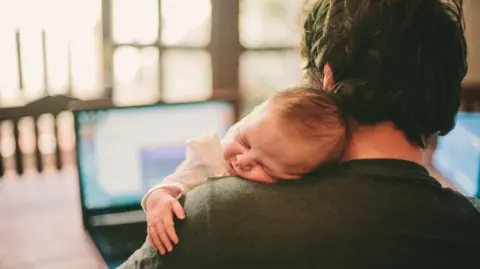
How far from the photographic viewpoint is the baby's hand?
0.85 metres

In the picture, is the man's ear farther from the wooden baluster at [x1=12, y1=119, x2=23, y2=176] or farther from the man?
the wooden baluster at [x1=12, y1=119, x2=23, y2=176]

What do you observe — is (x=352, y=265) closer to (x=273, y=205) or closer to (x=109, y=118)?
(x=273, y=205)

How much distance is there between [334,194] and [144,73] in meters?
2.28

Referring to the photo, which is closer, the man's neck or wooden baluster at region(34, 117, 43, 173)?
the man's neck

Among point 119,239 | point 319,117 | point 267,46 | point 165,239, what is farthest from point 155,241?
point 267,46

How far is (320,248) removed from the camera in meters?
0.82

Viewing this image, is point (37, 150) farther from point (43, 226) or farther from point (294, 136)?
point (294, 136)

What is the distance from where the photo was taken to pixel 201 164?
1.17 m

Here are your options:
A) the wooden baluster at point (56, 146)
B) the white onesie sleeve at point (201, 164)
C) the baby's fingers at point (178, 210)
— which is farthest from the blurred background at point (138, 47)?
the baby's fingers at point (178, 210)

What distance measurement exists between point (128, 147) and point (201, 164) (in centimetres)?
56

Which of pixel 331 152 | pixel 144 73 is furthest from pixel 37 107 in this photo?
pixel 331 152

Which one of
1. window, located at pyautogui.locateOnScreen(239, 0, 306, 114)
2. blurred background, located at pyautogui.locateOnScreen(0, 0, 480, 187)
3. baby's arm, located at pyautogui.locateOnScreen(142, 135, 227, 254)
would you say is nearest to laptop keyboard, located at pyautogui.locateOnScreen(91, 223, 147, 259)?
baby's arm, located at pyautogui.locateOnScreen(142, 135, 227, 254)

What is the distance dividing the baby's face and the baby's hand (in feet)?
0.39

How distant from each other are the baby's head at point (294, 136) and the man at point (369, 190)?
0.03m
